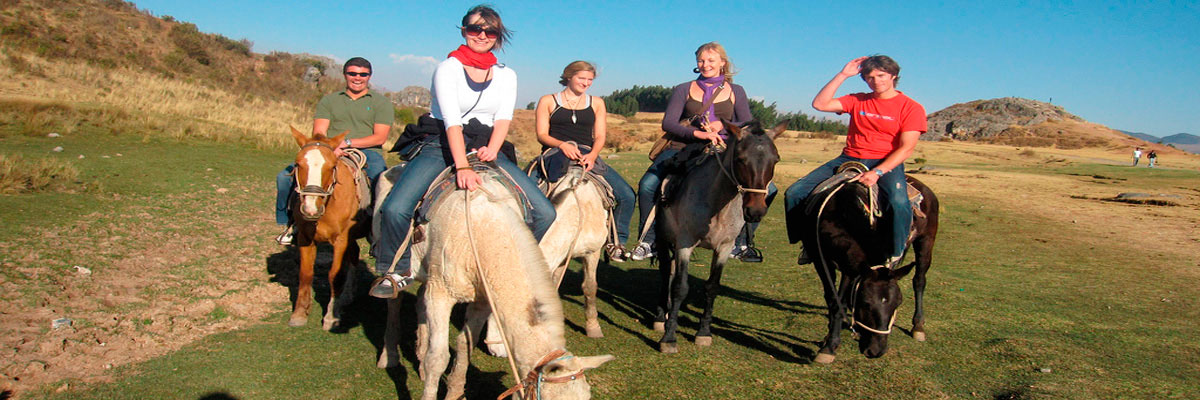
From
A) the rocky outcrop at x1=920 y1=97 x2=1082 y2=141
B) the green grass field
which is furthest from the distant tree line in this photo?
the green grass field

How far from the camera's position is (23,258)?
6371 millimetres

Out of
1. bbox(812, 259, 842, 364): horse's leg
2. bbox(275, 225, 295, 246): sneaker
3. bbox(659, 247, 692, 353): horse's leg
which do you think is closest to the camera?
bbox(812, 259, 842, 364): horse's leg

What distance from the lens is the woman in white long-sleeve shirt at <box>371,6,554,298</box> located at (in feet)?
14.4

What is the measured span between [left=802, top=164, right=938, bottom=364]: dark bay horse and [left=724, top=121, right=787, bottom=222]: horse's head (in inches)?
39.2

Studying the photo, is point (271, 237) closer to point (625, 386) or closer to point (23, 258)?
point (23, 258)

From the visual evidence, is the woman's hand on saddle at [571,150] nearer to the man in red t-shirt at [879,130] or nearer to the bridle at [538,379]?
the man in red t-shirt at [879,130]

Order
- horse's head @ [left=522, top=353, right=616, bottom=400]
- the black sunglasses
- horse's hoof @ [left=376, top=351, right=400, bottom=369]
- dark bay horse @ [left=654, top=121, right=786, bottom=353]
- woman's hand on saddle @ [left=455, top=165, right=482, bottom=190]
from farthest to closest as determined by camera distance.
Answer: dark bay horse @ [left=654, top=121, right=786, bottom=353] → horse's hoof @ [left=376, top=351, right=400, bottom=369] → the black sunglasses → woman's hand on saddle @ [left=455, top=165, right=482, bottom=190] → horse's head @ [left=522, top=353, right=616, bottom=400]

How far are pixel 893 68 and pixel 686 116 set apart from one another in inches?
77.8

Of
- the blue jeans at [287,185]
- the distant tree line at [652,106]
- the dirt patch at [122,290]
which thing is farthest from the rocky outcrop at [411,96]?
the blue jeans at [287,185]

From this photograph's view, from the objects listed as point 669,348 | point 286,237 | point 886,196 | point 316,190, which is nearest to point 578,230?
point 669,348

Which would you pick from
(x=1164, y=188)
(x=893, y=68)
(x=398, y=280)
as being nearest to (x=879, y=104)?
(x=893, y=68)

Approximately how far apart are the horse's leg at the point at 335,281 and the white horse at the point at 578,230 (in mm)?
1702

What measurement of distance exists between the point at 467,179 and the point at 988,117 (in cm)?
6230

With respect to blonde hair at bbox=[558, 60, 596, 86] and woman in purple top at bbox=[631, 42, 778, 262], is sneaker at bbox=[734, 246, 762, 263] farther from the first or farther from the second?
blonde hair at bbox=[558, 60, 596, 86]
